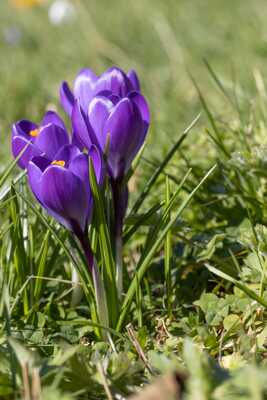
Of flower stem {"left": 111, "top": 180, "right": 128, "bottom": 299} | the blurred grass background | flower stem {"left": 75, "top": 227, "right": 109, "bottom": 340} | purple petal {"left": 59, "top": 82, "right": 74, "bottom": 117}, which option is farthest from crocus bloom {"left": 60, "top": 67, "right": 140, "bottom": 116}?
the blurred grass background

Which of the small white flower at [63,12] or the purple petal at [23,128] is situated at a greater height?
the small white flower at [63,12]

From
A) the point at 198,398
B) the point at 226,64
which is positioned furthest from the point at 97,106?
the point at 226,64

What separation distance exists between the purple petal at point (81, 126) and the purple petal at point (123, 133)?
41 millimetres

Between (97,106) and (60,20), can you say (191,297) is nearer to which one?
(97,106)

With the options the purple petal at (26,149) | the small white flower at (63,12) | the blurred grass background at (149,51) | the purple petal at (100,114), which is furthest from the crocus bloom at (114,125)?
the small white flower at (63,12)

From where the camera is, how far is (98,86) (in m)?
1.60

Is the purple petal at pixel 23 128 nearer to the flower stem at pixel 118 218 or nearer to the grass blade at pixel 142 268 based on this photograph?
the flower stem at pixel 118 218

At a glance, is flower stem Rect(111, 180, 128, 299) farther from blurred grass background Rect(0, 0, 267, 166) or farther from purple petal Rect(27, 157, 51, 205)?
blurred grass background Rect(0, 0, 267, 166)

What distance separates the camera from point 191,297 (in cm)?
176

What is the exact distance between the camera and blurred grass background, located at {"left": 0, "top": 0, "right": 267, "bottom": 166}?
360cm

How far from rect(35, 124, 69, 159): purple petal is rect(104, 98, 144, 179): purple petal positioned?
105 mm

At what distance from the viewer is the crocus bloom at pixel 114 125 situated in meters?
1.40

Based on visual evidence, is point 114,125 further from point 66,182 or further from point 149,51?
point 149,51

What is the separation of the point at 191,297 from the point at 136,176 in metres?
0.87
